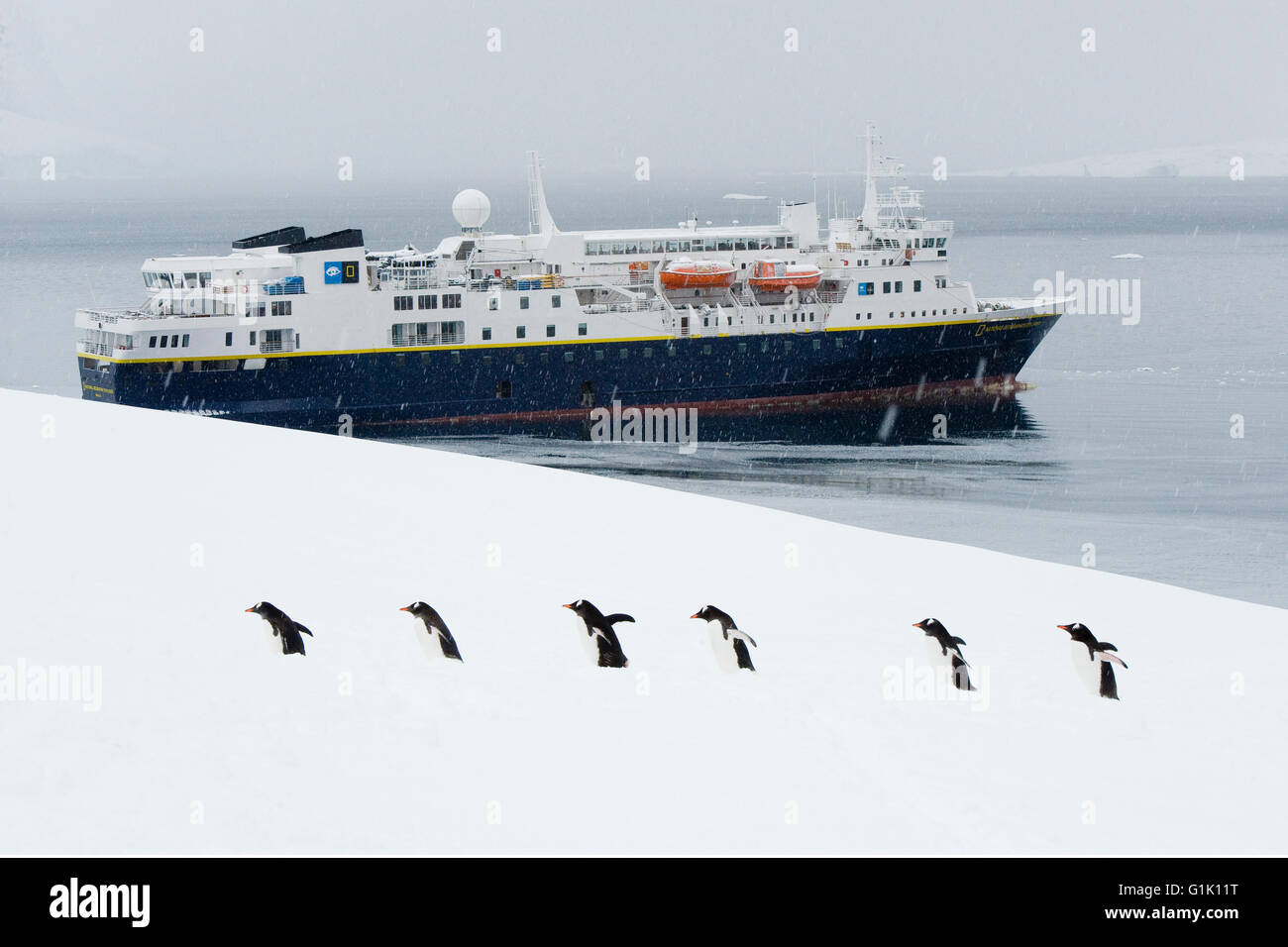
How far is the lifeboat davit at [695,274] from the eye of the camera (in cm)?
4847

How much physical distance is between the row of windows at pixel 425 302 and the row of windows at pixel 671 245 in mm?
5057

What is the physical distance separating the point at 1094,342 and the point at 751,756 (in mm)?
62602

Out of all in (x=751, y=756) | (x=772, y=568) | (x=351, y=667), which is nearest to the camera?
(x=751, y=756)

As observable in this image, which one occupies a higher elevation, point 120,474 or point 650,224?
point 650,224

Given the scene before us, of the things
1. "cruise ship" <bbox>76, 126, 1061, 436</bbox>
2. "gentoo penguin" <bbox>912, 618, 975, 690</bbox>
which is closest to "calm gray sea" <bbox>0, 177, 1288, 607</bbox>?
"cruise ship" <bbox>76, 126, 1061, 436</bbox>

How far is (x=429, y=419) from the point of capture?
46.8 metres

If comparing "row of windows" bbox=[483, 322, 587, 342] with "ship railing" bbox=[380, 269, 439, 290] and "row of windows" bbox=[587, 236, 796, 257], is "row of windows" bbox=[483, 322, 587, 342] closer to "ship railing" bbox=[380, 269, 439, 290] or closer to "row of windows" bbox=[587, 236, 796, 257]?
"ship railing" bbox=[380, 269, 439, 290]

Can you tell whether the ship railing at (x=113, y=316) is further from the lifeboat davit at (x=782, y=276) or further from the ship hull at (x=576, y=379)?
the lifeboat davit at (x=782, y=276)

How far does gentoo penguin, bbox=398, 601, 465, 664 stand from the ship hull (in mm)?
33333

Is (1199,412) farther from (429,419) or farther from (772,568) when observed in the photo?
(772,568)

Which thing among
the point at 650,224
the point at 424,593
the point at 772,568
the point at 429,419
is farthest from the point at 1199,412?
the point at 650,224

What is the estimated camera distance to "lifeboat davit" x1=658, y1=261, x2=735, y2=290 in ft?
159

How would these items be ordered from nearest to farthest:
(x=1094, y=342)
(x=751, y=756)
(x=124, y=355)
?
(x=751, y=756) < (x=124, y=355) < (x=1094, y=342)

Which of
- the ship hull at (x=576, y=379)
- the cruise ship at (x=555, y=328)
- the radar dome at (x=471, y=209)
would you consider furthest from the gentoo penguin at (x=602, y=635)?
the radar dome at (x=471, y=209)
